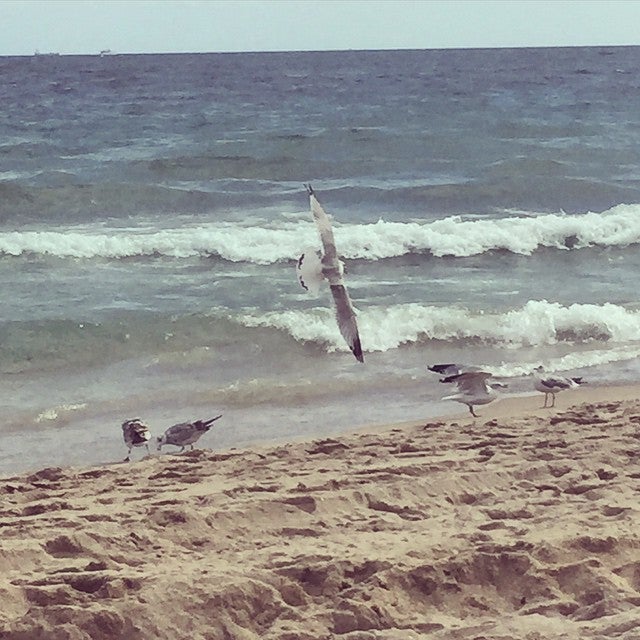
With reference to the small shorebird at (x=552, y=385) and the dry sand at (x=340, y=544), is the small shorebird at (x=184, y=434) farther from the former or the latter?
the small shorebird at (x=552, y=385)

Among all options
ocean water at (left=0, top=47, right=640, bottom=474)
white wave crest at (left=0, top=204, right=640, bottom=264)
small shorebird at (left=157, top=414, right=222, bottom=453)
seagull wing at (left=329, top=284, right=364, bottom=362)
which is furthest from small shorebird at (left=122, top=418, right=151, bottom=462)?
white wave crest at (left=0, top=204, right=640, bottom=264)

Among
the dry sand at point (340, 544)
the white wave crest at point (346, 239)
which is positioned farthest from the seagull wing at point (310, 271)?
the white wave crest at point (346, 239)

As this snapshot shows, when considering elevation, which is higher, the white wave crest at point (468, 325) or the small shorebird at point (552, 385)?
the white wave crest at point (468, 325)

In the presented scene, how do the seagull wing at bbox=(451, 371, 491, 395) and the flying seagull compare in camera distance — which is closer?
the flying seagull

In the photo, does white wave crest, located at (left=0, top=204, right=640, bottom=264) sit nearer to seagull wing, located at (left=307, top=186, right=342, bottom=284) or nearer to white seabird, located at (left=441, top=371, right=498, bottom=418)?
white seabird, located at (left=441, top=371, right=498, bottom=418)

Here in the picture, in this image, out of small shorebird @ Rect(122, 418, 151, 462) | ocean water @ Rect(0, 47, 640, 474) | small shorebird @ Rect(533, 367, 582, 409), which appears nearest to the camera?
small shorebird @ Rect(122, 418, 151, 462)

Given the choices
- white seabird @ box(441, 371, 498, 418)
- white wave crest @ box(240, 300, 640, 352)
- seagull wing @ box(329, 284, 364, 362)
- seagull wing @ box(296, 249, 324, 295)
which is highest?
white wave crest @ box(240, 300, 640, 352)

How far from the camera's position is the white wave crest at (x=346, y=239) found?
1172cm

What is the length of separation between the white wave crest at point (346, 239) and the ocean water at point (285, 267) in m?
0.04

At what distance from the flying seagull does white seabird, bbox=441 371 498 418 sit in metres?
2.84

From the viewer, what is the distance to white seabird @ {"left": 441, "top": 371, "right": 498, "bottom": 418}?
6348 mm

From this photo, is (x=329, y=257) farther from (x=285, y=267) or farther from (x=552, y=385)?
(x=285, y=267)

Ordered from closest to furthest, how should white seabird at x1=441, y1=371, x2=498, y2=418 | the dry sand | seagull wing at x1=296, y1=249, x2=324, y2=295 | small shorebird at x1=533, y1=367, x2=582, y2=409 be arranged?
the dry sand
seagull wing at x1=296, y1=249, x2=324, y2=295
white seabird at x1=441, y1=371, x2=498, y2=418
small shorebird at x1=533, y1=367, x2=582, y2=409

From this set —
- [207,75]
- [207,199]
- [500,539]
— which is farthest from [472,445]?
[207,75]
